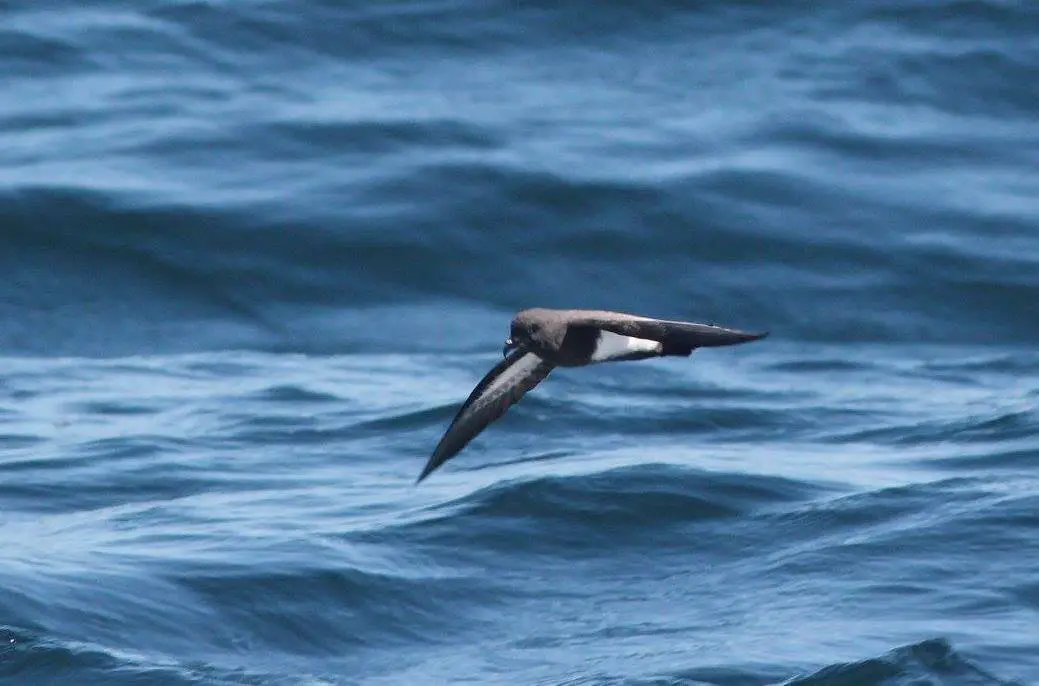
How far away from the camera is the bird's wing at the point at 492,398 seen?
25.4 feet

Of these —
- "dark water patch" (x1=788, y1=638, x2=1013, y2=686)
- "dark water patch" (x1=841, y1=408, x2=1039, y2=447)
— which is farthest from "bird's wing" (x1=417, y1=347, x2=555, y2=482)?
"dark water patch" (x1=841, y1=408, x2=1039, y2=447)

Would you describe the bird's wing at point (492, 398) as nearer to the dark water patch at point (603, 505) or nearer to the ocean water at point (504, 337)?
the ocean water at point (504, 337)

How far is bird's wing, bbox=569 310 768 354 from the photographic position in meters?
6.62

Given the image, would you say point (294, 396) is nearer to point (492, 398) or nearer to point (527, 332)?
point (492, 398)

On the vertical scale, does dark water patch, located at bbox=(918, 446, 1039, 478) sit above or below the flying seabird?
below

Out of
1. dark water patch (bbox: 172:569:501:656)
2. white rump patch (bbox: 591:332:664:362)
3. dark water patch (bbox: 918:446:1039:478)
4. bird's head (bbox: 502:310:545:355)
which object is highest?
bird's head (bbox: 502:310:545:355)

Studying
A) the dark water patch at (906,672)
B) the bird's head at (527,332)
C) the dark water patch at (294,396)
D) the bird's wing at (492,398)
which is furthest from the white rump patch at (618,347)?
the dark water patch at (294,396)

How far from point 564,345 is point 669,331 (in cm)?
60

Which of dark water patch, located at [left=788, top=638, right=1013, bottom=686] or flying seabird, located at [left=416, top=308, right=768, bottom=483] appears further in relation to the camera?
dark water patch, located at [left=788, top=638, right=1013, bottom=686]

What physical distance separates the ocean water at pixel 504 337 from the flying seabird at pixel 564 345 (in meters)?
1.65

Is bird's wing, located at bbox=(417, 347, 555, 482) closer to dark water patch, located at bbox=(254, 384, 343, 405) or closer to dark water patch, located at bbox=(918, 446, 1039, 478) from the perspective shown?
dark water patch, located at bbox=(918, 446, 1039, 478)

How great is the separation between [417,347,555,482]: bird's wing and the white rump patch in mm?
591

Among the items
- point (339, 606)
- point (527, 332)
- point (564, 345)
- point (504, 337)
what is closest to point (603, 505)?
point (339, 606)

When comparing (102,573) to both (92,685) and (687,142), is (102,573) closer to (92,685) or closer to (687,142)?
(92,685)
